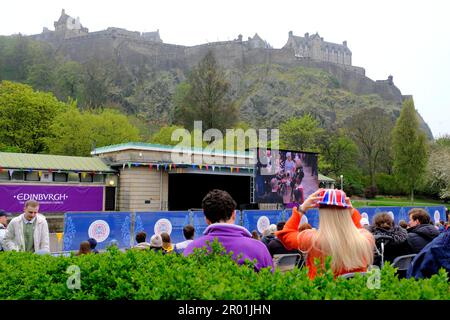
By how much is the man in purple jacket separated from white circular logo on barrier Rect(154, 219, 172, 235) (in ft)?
39.1

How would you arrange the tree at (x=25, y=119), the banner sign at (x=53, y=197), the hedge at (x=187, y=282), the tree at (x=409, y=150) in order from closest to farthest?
the hedge at (x=187, y=282) < the banner sign at (x=53, y=197) < the tree at (x=25, y=119) < the tree at (x=409, y=150)

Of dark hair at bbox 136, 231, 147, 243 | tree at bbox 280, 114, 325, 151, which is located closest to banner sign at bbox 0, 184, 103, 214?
dark hair at bbox 136, 231, 147, 243

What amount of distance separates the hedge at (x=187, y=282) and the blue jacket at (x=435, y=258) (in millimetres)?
421

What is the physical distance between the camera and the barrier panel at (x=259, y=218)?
17.7 meters

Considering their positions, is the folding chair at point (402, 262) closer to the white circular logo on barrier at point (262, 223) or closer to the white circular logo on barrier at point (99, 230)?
the white circular logo on barrier at point (99, 230)

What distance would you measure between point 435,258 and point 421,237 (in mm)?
3687

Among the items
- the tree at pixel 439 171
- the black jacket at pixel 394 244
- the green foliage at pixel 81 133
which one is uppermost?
the green foliage at pixel 81 133

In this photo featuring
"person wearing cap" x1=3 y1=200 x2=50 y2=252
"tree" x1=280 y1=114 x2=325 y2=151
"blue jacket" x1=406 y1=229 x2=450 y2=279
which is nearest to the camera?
"blue jacket" x1=406 y1=229 x2=450 y2=279

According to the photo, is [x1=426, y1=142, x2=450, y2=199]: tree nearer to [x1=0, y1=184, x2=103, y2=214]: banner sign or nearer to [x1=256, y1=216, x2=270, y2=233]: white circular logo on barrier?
[x1=256, y1=216, x2=270, y2=233]: white circular logo on barrier

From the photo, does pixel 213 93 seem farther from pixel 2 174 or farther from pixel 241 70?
pixel 241 70

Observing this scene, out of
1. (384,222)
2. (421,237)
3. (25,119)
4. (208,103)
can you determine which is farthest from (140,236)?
(208,103)

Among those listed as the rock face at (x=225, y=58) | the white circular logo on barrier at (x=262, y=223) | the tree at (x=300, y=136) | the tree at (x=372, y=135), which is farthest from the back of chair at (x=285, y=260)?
the rock face at (x=225, y=58)

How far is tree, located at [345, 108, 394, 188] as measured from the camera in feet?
216
